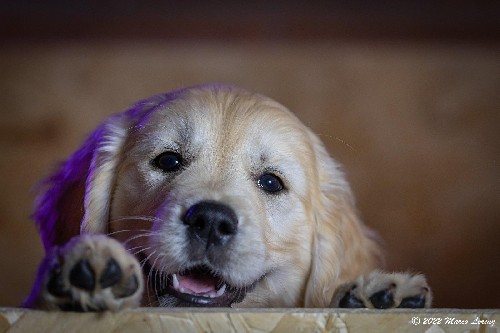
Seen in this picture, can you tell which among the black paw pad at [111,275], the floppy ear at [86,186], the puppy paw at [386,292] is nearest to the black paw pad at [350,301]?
the puppy paw at [386,292]

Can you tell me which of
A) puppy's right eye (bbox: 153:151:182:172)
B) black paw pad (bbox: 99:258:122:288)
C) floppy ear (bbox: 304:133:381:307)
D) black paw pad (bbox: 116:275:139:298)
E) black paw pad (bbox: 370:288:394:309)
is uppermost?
puppy's right eye (bbox: 153:151:182:172)

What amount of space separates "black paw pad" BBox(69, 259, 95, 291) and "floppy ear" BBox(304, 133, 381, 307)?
1.11 meters

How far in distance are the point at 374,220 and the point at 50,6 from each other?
6.80 ft

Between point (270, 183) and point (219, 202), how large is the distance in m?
0.39

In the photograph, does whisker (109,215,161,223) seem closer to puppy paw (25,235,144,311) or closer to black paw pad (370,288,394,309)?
puppy paw (25,235,144,311)

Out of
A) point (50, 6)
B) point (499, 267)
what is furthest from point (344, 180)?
point (50, 6)

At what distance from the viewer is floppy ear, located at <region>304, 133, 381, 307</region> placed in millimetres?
2613

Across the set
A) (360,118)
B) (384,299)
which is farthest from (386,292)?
(360,118)

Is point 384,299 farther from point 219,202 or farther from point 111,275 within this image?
point 111,275

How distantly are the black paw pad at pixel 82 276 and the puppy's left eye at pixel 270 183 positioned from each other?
3.15 feet

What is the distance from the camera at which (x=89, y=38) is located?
3.97 metres

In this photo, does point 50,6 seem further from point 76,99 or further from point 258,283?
point 258,283

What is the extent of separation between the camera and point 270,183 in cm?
254

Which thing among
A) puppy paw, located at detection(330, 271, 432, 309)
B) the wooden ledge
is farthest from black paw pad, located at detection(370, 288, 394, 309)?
the wooden ledge
